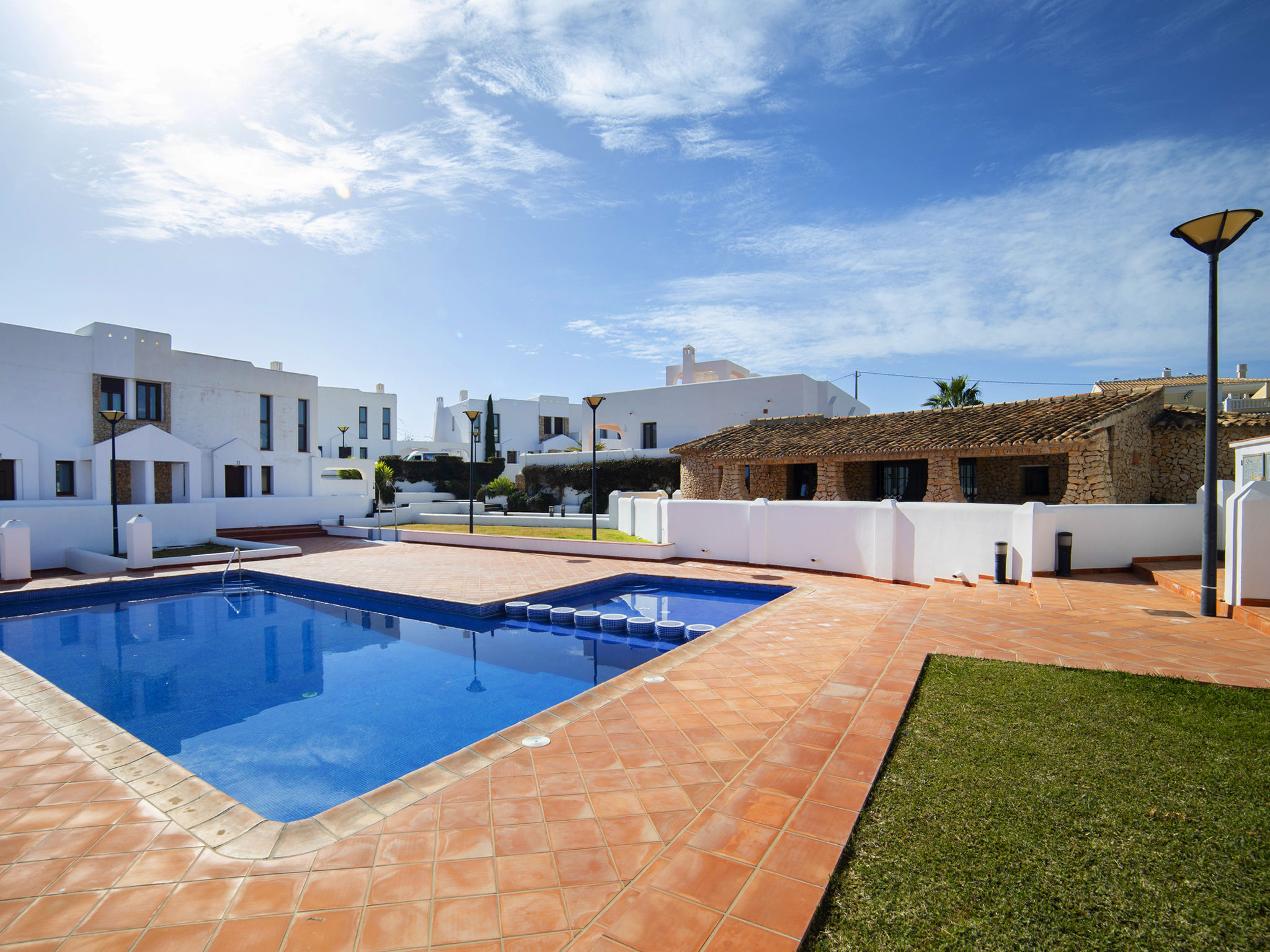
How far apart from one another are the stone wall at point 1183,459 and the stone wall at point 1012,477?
2.57 m

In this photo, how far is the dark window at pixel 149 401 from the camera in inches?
773

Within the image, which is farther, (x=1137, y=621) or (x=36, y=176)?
(x=36, y=176)

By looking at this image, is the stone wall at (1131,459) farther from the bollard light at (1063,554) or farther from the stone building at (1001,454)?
the bollard light at (1063,554)

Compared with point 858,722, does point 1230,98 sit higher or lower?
higher

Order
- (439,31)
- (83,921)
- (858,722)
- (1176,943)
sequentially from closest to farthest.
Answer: (1176,943), (83,921), (858,722), (439,31)

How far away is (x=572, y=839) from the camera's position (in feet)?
9.54

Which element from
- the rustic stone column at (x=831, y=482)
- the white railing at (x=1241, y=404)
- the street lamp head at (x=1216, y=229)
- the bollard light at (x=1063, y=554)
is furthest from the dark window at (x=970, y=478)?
the street lamp head at (x=1216, y=229)

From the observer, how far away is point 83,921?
2387mm

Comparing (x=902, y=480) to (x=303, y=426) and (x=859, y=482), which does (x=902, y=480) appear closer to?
(x=859, y=482)

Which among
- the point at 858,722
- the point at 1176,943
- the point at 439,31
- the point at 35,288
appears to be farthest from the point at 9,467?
the point at 1176,943

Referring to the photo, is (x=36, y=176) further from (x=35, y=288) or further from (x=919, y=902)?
(x=919, y=902)

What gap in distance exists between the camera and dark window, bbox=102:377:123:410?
18703mm

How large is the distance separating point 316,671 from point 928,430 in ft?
58.1

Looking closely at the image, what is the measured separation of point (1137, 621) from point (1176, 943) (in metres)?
5.97
